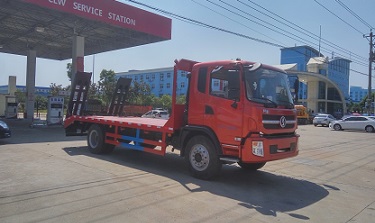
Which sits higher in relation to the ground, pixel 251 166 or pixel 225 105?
pixel 225 105

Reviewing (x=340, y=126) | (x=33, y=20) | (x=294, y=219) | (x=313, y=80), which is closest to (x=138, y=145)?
(x=294, y=219)

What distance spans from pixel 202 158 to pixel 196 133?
660 millimetres

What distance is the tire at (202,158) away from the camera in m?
7.99

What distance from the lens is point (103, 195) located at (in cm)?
652

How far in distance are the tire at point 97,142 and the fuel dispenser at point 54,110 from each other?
12.1 metres

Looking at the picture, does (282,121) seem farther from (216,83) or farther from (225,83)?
(216,83)

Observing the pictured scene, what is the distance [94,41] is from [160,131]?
792 inches

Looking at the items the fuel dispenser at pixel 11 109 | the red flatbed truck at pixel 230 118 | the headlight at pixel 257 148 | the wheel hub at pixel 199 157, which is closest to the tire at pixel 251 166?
the red flatbed truck at pixel 230 118

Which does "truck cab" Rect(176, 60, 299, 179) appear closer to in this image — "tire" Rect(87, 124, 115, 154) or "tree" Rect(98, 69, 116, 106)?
"tire" Rect(87, 124, 115, 154)

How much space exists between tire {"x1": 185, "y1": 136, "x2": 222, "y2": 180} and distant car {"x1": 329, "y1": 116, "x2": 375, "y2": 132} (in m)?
28.6

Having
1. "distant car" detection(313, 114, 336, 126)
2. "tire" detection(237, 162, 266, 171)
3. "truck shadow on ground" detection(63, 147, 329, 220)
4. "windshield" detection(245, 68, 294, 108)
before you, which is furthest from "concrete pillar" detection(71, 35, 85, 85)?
"distant car" detection(313, 114, 336, 126)

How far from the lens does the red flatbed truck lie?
7.47 m

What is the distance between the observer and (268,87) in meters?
7.92

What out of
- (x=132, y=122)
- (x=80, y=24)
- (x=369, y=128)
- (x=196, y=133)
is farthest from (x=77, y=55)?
(x=369, y=128)
